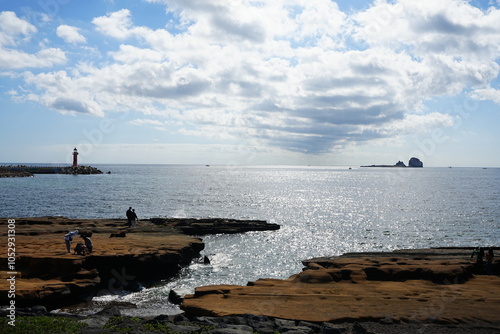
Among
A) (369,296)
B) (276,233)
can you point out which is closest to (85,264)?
(369,296)

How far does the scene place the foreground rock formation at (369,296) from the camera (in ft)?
62.8

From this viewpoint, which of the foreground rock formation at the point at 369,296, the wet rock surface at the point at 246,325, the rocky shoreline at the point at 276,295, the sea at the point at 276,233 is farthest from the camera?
the sea at the point at 276,233

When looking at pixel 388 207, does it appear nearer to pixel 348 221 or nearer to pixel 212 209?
pixel 348 221

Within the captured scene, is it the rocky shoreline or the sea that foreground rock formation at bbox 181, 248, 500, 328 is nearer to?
the rocky shoreline

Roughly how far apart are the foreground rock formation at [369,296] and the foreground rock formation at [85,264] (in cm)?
884

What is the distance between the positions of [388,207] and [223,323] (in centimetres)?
8663

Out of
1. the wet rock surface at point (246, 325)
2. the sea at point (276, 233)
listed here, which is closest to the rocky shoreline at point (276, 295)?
the wet rock surface at point (246, 325)

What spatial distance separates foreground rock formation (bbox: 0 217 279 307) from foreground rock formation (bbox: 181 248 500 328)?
8840mm

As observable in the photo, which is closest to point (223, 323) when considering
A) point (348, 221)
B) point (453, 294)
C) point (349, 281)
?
point (349, 281)

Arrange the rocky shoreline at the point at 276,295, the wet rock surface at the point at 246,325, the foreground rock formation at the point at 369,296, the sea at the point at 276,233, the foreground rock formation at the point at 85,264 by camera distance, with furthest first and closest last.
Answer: the sea at the point at 276,233, the foreground rock formation at the point at 85,264, the foreground rock formation at the point at 369,296, the rocky shoreline at the point at 276,295, the wet rock surface at the point at 246,325

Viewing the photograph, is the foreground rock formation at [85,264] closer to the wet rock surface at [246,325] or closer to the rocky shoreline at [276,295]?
the rocky shoreline at [276,295]

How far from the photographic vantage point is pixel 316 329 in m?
17.7

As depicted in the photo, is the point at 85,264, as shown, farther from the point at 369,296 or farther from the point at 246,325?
the point at 369,296

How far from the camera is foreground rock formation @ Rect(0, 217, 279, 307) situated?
2417 cm
